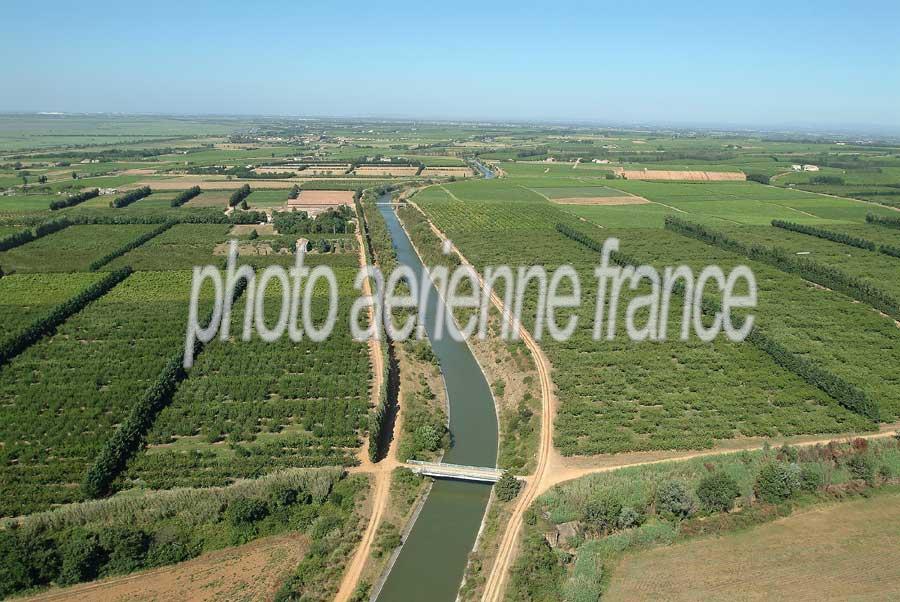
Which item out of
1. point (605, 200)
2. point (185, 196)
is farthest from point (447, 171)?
point (185, 196)

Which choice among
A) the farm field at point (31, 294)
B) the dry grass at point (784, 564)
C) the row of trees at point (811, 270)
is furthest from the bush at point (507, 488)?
the row of trees at point (811, 270)

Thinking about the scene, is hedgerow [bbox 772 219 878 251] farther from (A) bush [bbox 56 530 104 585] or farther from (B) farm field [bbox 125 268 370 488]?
(A) bush [bbox 56 530 104 585]

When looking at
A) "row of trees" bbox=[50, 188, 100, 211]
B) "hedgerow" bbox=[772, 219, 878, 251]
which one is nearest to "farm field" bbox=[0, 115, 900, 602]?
"hedgerow" bbox=[772, 219, 878, 251]

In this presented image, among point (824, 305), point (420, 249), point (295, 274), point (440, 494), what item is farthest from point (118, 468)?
point (824, 305)

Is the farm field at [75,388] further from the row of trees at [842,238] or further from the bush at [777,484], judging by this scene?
the row of trees at [842,238]

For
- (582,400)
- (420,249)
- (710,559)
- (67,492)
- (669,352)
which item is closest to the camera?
(710,559)

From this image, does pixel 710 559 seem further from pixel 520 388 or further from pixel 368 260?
pixel 368 260
